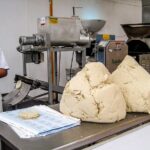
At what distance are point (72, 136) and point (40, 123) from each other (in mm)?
191

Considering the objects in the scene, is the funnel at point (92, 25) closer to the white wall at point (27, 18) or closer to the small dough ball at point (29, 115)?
the white wall at point (27, 18)

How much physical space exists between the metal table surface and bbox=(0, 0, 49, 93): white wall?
286cm

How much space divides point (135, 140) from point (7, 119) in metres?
0.64

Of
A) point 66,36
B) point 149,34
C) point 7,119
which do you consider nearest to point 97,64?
point 7,119

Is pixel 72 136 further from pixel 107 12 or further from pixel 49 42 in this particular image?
pixel 107 12

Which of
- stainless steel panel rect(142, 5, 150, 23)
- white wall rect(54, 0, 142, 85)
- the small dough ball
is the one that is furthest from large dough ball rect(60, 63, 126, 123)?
stainless steel panel rect(142, 5, 150, 23)

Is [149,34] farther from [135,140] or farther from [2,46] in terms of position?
[135,140]

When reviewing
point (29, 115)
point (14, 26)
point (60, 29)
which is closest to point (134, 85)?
point (29, 115)

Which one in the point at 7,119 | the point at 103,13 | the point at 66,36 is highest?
the point at 103,13

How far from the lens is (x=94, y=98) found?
3.62 feet

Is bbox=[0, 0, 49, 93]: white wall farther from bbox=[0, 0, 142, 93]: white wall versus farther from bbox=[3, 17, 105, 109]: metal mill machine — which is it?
bbox=[3, 17, 105, 109]: metal mill machine

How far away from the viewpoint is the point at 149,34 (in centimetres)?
510

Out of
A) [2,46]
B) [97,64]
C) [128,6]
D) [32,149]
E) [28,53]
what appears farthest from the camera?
[128,6]

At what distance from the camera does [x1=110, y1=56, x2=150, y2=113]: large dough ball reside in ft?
4.04
